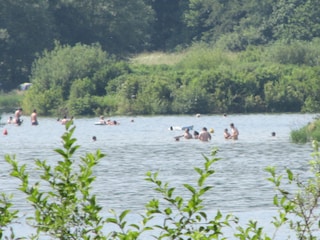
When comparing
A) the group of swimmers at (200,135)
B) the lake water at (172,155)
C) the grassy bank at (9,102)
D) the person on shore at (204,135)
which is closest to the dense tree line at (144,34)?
the grassy bank at (9,102)

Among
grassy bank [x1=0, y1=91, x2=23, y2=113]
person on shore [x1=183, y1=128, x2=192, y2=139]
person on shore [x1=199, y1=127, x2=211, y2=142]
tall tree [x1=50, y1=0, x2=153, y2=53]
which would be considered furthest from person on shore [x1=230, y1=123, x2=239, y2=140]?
tall tree [x1=50, y1=0, x2=153, y2=53]

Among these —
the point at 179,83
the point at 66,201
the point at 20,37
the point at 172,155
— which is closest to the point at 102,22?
the point at 20,37

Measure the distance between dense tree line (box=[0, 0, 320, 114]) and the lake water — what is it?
3.88 meters

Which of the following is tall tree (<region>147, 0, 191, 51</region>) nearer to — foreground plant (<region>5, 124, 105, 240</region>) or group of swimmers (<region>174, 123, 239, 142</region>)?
group of swimmers (<region>174, 123, 239, 142</region>)

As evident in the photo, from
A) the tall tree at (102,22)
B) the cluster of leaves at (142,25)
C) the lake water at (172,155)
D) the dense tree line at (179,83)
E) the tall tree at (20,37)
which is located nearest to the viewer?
the lake water at (172,155)

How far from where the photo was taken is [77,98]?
5809 centimetres

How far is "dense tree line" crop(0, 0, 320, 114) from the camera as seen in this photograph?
5838 centimetres

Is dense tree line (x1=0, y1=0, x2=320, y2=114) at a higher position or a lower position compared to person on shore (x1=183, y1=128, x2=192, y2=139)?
higher

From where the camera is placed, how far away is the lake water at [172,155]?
24.0 metres

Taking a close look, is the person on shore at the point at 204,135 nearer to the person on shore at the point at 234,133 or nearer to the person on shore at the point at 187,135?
the person on shore at the point at 234,133

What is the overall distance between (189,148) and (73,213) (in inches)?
1181

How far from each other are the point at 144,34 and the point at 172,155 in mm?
43405

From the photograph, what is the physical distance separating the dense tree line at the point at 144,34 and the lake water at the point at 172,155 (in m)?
3.88

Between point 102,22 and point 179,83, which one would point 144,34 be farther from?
point 179,83
